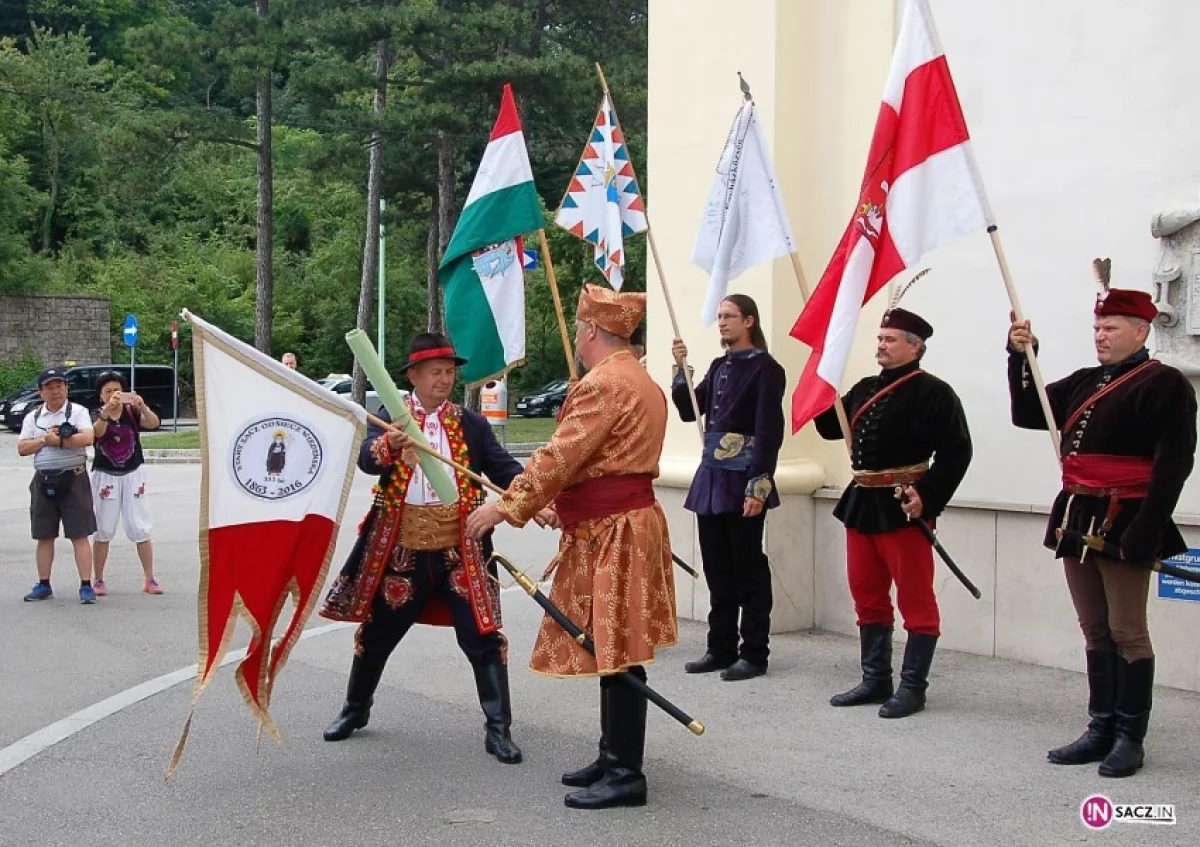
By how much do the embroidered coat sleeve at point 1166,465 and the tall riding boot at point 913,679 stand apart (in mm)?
1415

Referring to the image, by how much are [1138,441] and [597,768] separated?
2452mm

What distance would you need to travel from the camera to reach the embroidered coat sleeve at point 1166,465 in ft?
17.3

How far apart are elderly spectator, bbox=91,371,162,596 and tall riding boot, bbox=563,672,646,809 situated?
20.6ft

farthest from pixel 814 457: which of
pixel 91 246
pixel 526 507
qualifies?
pixel 91 246

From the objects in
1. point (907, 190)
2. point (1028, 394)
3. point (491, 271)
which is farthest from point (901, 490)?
point (491, 271)

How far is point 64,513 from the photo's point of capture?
10.1 m

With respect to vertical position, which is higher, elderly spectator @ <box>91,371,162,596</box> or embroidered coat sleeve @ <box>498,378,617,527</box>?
embroidered coat sleeve @ <box>498,378,617,527</box>

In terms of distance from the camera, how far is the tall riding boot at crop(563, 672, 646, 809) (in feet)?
17.0

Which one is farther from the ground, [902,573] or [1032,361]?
[1032,361]

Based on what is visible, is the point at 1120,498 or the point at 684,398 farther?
the point at 684,398

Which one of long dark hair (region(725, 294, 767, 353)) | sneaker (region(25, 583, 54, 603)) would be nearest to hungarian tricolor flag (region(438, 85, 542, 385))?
long dark hair (region(725, 294, 767, 353))

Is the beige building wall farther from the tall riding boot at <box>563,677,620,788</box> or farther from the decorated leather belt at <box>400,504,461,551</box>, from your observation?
the tall riding boot at <box>563,677,620,788</box>

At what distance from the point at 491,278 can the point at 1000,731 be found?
10.7 ft

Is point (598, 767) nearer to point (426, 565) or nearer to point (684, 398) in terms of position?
point (426, 565)
